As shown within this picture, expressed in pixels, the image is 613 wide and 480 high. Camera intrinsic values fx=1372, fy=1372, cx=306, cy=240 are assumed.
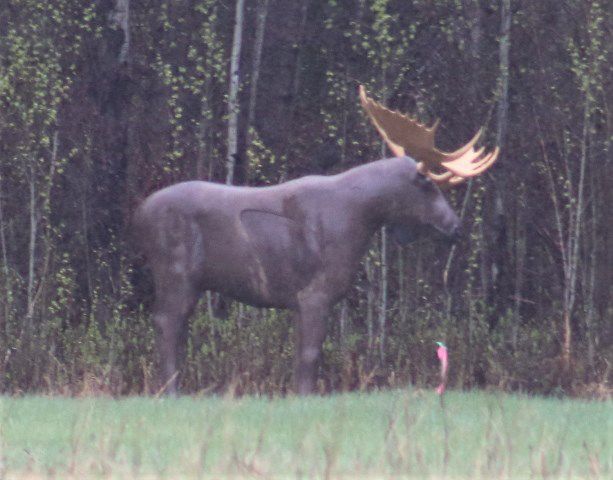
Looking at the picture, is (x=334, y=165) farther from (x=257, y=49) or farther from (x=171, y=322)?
(x=171, y=322)

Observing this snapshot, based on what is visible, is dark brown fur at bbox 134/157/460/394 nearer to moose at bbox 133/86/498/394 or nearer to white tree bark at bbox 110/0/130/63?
moose at bbox 133/86/498/394

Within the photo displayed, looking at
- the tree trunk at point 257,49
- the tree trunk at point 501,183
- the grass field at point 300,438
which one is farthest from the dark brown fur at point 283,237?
the tree trunk at point 257,49

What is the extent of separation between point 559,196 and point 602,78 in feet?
4.31

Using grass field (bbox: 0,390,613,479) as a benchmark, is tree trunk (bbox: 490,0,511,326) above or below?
above

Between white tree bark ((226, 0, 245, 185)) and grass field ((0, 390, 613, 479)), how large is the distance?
4.32 meters

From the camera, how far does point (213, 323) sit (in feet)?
41.5

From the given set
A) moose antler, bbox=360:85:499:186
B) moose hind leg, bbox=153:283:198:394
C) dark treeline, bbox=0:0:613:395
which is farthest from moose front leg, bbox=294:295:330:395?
dark treeline, bbox=0:0:613:395

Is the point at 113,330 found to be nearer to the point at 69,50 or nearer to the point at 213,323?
the point at 213,323

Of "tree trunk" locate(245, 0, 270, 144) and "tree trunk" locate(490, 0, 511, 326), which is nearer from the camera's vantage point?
"tree trunk" locate(490, 0, 511, 326)

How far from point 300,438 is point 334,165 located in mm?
6473

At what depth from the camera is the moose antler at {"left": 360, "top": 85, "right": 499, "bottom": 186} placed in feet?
33.2

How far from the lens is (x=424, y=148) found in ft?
33.2

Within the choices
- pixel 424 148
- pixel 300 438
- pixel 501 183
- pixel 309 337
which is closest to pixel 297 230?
pixel 309 337

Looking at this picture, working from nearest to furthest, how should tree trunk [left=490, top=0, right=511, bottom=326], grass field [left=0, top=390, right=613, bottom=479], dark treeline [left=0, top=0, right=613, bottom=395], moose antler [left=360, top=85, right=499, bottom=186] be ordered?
grass field [left=0, top=390, right=613, bottom=479]
moose antler [left=360, top=85, right=499, bottom=186]
dark treeline [left=0, top=0, right=613, bottom=395]
tree trunk [left=490, top=0, right=511, bottom=326]
